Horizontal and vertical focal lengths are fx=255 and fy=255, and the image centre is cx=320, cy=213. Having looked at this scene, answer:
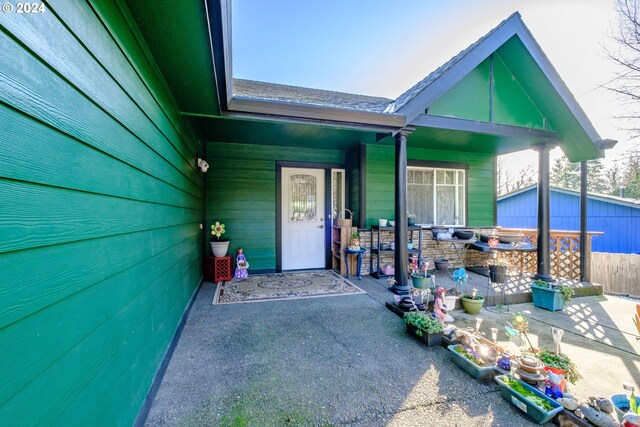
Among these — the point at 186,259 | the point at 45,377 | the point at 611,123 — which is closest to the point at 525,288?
the point at 186,259

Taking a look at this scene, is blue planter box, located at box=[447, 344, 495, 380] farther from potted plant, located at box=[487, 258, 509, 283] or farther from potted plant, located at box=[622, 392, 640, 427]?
potted plant, located at box=[487, 258, 509, 283]

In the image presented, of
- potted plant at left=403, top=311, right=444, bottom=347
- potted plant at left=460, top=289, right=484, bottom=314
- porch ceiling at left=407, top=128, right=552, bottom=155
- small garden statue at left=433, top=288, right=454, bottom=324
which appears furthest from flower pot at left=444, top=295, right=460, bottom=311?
porch ceiling at left=407, top=128, right=552, bottom=155

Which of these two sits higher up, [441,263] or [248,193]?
[248,193]

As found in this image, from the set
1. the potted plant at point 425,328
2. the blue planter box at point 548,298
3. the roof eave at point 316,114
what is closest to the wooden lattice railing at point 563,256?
the blue planter box at point 548,298

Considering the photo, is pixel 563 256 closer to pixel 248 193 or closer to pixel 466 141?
pixel 466 141

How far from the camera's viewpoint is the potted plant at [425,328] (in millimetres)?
2416

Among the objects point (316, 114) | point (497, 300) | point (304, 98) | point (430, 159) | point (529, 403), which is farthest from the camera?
point (430, 159)

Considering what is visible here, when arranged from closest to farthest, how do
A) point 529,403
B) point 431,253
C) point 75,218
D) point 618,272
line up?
point 75,218 < point 529,403 < point 431,253 < point 618,272

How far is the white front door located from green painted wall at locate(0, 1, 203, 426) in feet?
11.1

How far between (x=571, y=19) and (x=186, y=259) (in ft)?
26.0

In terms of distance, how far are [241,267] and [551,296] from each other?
4745 millimetres

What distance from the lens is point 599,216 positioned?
896cm

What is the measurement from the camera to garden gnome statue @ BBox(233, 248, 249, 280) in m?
4.63

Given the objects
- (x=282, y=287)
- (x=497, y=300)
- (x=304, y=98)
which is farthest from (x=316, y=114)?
(x=497, y=300)
